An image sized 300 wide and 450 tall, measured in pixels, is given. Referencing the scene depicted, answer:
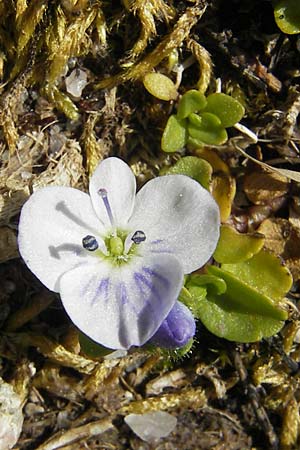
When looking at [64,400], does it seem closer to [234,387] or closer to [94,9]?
[234,387]

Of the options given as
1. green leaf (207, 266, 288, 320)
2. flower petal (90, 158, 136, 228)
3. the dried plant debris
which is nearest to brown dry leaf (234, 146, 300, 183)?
the dried plant debris

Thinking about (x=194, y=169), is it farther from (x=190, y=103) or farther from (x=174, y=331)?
(x=174, y=331)

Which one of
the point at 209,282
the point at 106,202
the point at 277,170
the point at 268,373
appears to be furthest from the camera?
the point at 268,373

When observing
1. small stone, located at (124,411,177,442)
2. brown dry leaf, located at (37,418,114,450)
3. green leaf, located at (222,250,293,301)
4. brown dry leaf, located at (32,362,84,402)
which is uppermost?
green leaf, located at (222,250,293,301)

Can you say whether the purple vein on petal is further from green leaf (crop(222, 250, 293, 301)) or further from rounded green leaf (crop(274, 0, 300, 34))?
rounded green leaf (crop(274, 0, 300, 34))

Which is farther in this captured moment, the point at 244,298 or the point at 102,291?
the point at 244,298

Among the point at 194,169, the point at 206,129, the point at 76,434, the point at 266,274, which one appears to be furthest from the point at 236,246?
the point at 76,434
